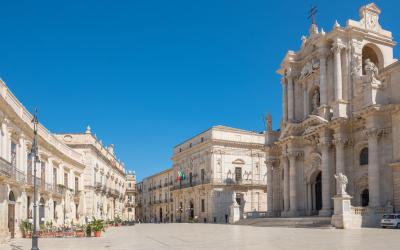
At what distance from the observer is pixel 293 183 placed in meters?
36.6

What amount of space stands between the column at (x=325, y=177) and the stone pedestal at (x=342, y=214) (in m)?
5.01

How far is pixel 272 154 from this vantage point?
136 feet

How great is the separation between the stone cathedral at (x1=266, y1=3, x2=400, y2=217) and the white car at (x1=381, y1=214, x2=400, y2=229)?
225 cm

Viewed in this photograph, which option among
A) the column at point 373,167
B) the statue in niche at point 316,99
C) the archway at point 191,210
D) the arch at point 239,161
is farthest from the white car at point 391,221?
the archway at point 191,210

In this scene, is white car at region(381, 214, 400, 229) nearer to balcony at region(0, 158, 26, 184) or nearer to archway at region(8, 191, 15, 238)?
balcony at region(0, 158, 26, 184)

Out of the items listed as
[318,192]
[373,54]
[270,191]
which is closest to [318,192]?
[318,192]

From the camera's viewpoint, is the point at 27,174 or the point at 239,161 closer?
the point at 27,174

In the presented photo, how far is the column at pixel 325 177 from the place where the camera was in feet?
105

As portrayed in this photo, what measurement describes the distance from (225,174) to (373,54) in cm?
2235

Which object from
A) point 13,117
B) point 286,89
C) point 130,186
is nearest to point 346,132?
point 286,89

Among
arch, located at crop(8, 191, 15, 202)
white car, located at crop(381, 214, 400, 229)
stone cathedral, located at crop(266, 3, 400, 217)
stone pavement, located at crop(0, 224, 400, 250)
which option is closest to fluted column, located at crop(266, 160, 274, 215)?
stone cathedral, located at crop(266, 3, 400, 217)

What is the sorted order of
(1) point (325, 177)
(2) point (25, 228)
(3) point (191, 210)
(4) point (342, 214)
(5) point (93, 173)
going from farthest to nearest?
(3) point (191, 210)
(5) point (93, 173)
(1) point (325, 177)
(4) point (342, 214)
(2) point (25, 228)

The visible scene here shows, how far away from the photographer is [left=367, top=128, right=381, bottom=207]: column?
28.4 m

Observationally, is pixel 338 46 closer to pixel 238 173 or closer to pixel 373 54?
pixel 373 54
